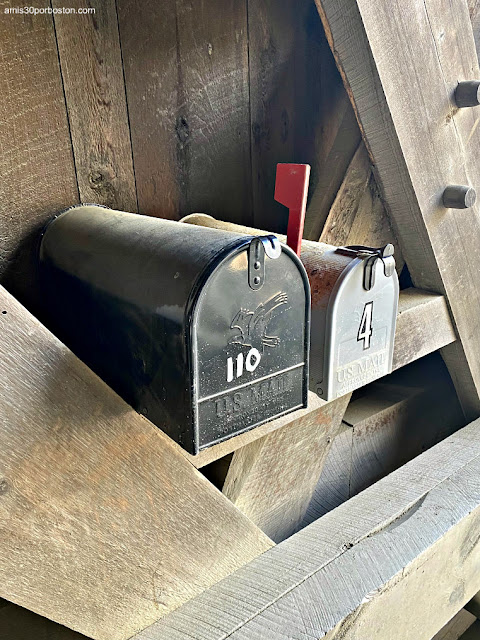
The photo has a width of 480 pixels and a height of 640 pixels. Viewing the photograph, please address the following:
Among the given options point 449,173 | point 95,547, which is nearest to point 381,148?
point 449,173

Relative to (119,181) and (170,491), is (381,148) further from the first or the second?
(170,491)

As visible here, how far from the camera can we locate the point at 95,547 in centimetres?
67

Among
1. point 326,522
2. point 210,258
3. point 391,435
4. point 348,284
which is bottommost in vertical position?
point 391,435

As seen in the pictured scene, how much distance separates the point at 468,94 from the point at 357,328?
571 millimetres

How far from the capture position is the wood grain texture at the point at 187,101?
0.83 metres

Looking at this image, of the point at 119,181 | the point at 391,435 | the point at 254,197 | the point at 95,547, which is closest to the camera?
the point at 95,547

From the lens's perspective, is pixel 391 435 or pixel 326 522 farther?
pixel 391 435

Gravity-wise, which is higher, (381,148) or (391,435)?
(381,148)

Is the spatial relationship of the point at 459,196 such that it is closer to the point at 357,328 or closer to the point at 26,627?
the point at 357,328

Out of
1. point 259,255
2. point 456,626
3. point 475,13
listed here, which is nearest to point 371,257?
point 259,255

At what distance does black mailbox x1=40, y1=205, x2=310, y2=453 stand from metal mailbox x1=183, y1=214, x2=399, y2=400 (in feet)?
0.39

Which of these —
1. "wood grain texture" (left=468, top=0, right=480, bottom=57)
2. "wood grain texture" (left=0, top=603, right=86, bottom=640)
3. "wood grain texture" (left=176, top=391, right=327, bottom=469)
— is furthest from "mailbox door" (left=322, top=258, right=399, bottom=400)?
"wood grain texture" (left=468, top=0, right=480, bottom=57)

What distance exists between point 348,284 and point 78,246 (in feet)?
1.19

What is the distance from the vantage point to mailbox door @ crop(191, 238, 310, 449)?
0.50 metres
